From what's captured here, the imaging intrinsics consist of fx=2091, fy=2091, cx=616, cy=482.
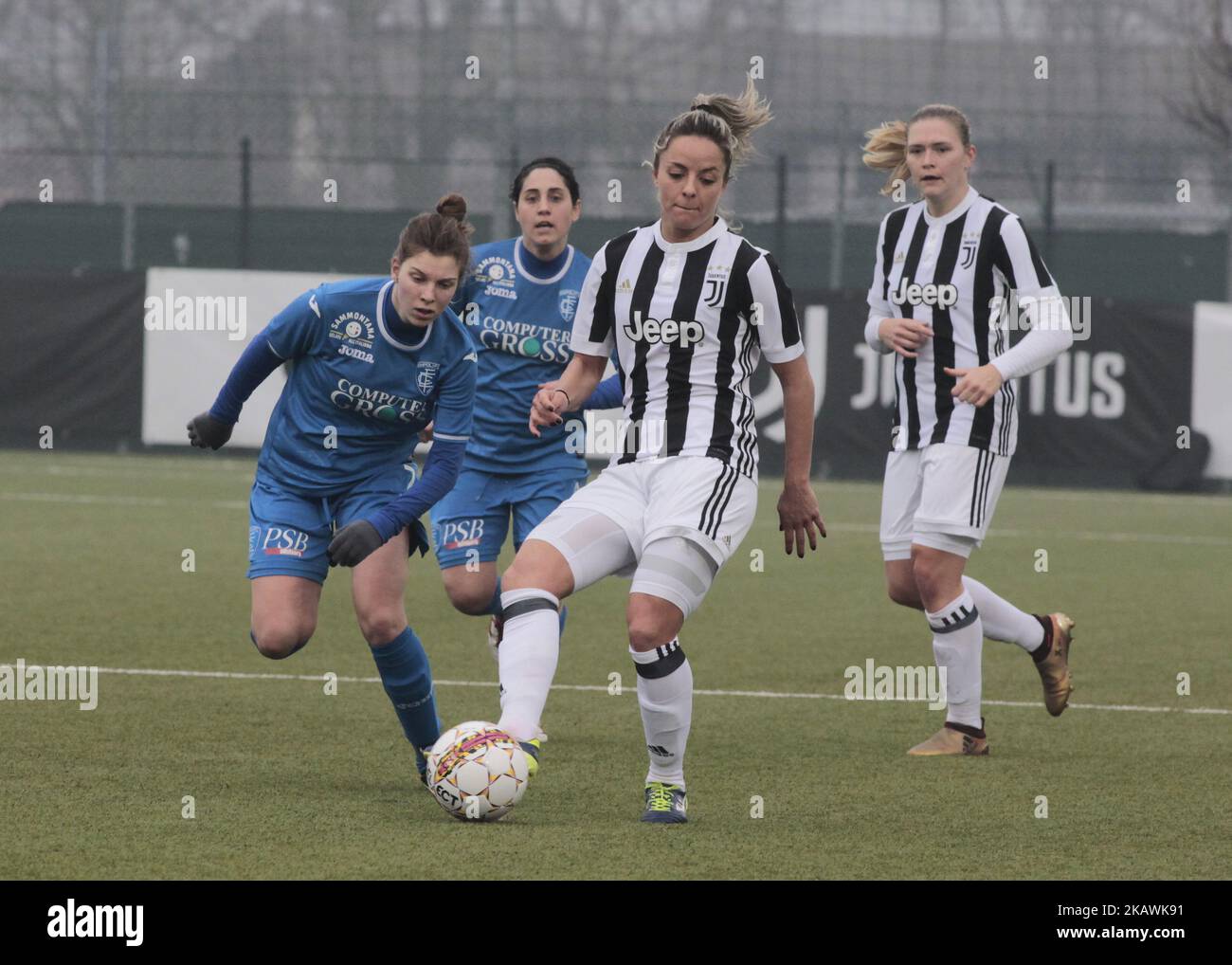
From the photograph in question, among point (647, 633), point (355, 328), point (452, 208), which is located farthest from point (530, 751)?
point (452, 208)

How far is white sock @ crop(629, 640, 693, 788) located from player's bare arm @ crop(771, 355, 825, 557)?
46 cm

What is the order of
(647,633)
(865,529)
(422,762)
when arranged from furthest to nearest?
(865,529) < (422,762) < (647,633)

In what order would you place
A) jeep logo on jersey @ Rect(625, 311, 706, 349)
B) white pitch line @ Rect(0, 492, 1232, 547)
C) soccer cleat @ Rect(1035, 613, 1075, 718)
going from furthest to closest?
white pitch line @ Rect(0, 492, 1232, 547)
soccer cleat @ Rect(1035, 613, 1075, 718)
jeep logo on jersey @ Rect(625, 311, 706, 349)

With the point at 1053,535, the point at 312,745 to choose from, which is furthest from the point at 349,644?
the point at 1053,535

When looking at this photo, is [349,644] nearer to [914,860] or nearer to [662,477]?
[662,477]

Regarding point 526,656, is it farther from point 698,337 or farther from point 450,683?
point 450,683

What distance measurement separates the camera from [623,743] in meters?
6.79

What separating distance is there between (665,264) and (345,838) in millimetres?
1721

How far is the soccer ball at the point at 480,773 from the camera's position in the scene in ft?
16.9

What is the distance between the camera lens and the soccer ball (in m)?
5.15

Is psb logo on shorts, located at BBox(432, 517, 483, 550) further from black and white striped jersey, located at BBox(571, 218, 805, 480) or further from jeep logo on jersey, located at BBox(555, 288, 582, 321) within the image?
black and white striped jersey, located at BBox(571, 218, 805, 480)

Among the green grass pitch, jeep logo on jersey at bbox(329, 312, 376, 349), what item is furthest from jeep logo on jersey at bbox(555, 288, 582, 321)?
jeep logo on jersey at bbox(329, 312, 376, 349)

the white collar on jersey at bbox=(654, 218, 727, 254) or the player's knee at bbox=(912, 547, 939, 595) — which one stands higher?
the white collar on jersey at bbox=(654, 218, 727, 254)

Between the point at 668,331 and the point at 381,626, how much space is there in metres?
1.25
